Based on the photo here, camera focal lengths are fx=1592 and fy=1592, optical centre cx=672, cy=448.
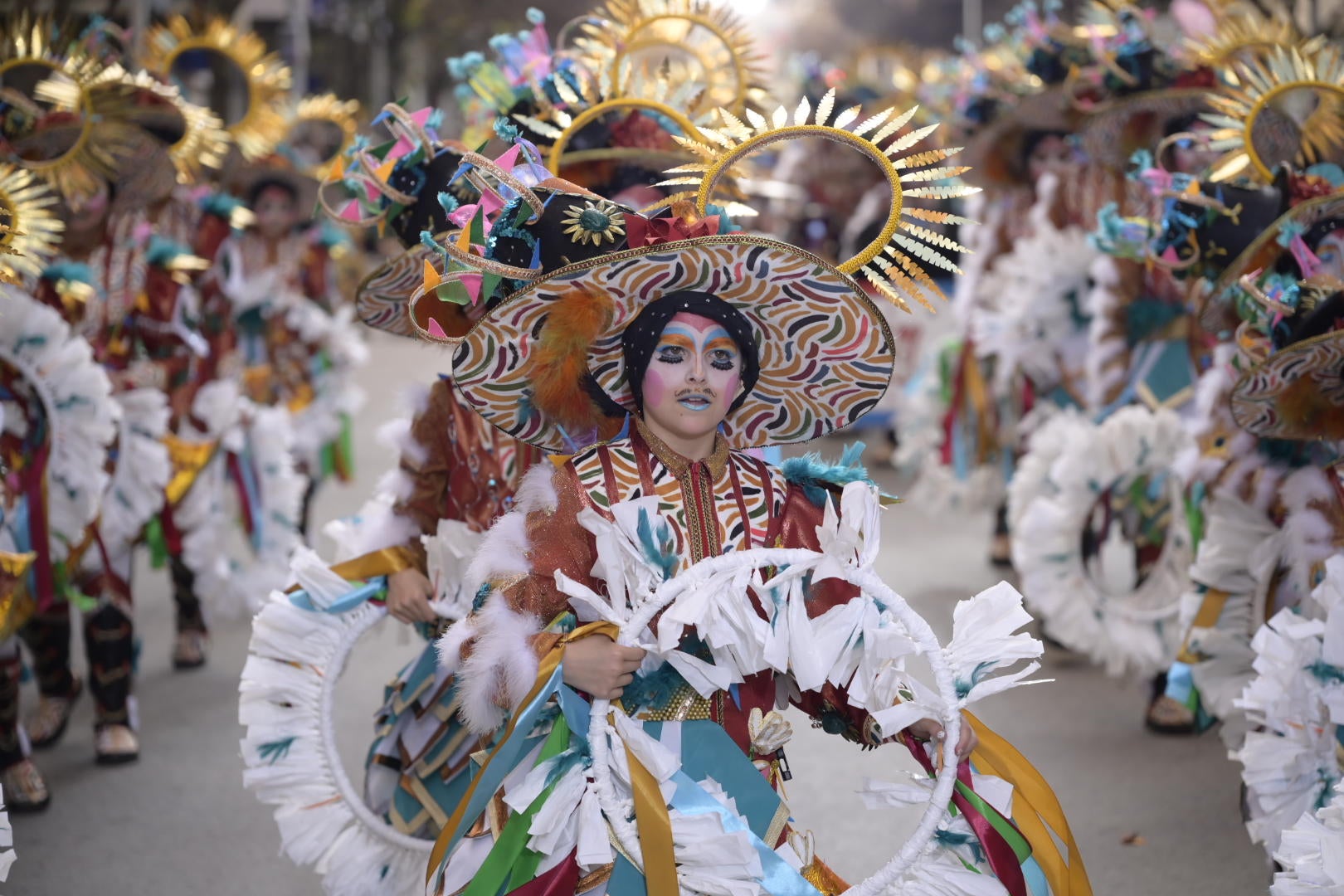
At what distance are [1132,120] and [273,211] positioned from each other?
4134 mm

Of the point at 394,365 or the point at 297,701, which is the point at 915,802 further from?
the point at 394,365

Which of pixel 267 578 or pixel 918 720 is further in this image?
pixel 267 578

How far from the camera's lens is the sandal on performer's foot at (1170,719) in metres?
5.47

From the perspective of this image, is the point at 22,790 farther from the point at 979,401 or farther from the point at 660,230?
the point at 979,401

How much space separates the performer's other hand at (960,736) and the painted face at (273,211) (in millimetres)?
5842

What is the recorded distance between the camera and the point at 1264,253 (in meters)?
4.04

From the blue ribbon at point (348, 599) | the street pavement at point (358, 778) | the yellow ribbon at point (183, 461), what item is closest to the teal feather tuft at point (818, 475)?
the blue ribbon at point (348, 599)

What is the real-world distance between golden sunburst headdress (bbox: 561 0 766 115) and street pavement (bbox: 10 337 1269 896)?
1.03 meters

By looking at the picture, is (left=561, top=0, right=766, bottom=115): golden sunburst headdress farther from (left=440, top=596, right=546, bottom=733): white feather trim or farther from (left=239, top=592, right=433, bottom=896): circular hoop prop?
(left=440, top=596, right=546, bottom=733): white feather trim

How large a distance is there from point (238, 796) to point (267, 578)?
145 centimetres

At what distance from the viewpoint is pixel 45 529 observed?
4.55 meters

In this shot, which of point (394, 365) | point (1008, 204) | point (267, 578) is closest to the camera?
point (267, 578)

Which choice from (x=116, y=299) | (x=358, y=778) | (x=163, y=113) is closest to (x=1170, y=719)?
(x=358, y=778)

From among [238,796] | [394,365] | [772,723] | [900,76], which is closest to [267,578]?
[238,796]
